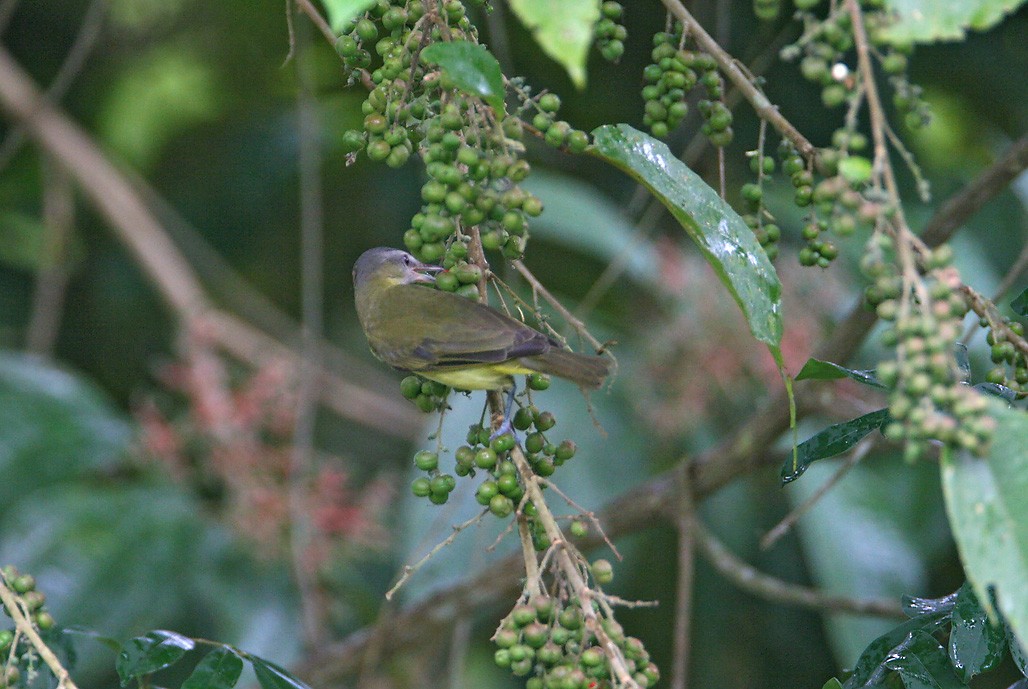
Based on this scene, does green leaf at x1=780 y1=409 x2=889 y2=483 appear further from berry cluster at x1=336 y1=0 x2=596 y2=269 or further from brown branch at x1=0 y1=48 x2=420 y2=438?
brown branch at x1=0 y1=48 x2=420 y2=438

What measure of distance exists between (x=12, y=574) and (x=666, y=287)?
262 centimetres

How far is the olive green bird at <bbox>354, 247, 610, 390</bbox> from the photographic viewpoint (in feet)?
6.36

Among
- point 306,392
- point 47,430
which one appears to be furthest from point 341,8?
point 47,430

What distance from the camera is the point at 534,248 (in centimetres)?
469

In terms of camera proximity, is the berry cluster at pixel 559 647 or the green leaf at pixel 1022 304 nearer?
the berry cluster at pixel 559 647

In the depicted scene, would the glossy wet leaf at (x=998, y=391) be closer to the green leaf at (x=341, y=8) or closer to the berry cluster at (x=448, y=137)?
the berry cluster at (x=448, y=137)

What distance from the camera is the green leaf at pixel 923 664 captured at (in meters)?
1.59

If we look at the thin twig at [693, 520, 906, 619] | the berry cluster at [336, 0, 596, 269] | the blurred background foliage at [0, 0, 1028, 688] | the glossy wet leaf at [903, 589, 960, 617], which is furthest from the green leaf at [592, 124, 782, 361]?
the blurred background foliage at [0, 0, 1028, 688]

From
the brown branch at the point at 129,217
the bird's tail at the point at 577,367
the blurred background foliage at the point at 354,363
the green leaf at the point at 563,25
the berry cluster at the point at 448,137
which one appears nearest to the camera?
the green leaf at the point at 563,25

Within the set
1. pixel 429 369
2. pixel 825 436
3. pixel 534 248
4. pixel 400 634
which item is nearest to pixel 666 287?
pixel 534 248

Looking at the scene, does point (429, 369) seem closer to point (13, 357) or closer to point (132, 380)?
point (13, 357)

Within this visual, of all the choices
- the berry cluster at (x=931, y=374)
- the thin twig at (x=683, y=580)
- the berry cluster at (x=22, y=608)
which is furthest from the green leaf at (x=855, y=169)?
Answer: the thin twig at (x=683, y=580)

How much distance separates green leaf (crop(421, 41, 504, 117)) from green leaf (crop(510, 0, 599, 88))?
207 mm

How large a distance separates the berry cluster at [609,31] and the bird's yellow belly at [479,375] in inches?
23.6
